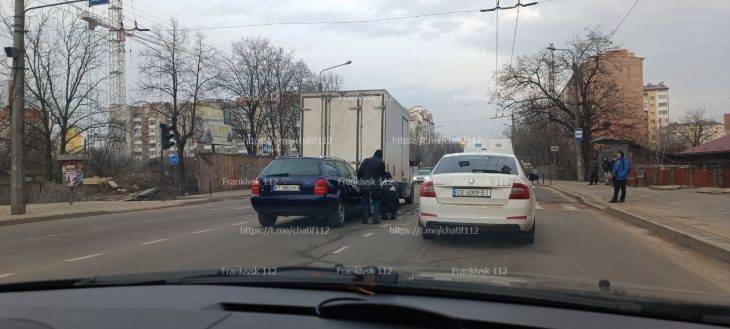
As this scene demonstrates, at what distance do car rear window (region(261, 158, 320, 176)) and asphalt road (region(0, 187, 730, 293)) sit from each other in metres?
1.19

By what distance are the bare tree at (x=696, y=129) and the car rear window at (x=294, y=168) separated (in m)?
73.9

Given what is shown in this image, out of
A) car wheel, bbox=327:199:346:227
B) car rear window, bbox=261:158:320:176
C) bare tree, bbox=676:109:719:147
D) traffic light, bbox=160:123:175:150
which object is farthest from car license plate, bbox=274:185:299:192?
bare tree, bbox=676:109:719:147

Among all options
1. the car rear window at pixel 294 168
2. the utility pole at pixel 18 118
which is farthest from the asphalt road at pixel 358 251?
the utility pole at pixel 18 118

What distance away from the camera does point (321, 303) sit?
249cm

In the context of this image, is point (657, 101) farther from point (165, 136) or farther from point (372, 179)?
point (372, 179)

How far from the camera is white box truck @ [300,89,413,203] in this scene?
52.0ft

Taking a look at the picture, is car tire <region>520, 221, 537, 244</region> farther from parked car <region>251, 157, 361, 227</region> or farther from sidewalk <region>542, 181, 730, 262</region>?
parked car <region>251, 157, 361, 227</region>

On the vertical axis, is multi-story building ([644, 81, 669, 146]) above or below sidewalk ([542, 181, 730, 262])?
above

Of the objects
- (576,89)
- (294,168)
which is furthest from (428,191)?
(576,89)

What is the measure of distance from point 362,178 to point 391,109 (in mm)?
4219

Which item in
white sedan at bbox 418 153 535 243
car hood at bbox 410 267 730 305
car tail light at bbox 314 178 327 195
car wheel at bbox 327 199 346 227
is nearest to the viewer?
car hood at bbox 410 267 730 305

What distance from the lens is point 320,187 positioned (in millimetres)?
11641

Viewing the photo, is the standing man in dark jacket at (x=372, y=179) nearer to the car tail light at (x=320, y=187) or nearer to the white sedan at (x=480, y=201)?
the car tail light at (x=320, y=187)

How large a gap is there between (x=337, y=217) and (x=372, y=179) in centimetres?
136
